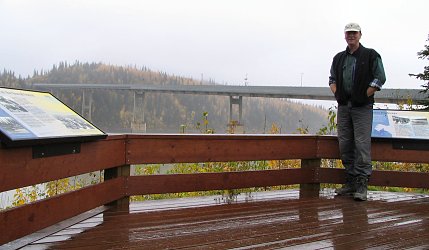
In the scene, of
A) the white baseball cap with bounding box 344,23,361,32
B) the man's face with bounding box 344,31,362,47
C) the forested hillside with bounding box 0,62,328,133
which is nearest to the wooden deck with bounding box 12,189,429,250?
the man's face with bounding box 344,31,362,47

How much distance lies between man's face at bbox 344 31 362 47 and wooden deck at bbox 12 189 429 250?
2.00 metres

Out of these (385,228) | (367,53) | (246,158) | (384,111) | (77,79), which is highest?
(77,79)

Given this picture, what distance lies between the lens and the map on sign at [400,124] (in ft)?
20.1

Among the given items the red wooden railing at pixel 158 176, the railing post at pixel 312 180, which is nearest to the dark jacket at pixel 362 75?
the red wooden railing at pixel 158 176

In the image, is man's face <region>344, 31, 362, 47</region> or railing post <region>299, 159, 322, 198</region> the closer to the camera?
man's face <region>344, 31, 362, 47</region>

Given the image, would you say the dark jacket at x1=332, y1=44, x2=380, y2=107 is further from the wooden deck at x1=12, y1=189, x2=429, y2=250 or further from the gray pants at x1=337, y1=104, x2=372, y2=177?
the wooden deck at x1=12, y1=189, x2=429, y2=250

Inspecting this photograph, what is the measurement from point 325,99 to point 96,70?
46646mm

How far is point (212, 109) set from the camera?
5641 cm

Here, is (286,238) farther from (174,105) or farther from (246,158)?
(174,105)

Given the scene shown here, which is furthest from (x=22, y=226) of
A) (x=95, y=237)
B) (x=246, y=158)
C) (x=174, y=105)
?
(x=174, y=105)

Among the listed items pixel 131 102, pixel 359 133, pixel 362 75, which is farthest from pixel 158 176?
pixel 131 102

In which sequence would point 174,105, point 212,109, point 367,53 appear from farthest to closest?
point 174,105, point 212,109, point 367,53

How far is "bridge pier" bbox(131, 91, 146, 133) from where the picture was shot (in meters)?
41.1

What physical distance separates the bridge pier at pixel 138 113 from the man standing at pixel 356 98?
3484 centimetres
